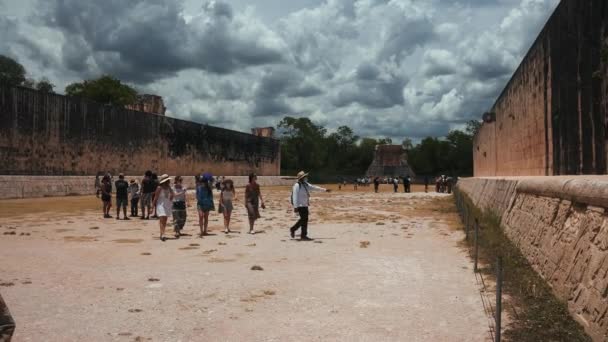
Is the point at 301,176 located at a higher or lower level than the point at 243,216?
higher

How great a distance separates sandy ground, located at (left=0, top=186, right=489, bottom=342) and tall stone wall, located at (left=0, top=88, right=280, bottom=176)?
14.1 m

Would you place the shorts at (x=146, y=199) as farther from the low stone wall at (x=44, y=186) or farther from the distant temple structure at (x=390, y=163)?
the distant temple structure at (x=390, y=163)

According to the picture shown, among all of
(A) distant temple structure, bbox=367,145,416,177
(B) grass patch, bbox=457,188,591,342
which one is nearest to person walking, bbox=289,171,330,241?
(B) grass patch, bbox=457,188,591,342

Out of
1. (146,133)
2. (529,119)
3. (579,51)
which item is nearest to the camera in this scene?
(579,51)

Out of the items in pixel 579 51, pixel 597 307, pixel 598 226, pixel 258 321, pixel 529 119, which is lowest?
pixel 258 321

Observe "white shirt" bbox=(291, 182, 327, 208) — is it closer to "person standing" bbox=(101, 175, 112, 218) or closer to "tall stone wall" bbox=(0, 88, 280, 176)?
"person standing" bbox=(101, 175, 112, 218)

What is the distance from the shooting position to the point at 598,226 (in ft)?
12.1

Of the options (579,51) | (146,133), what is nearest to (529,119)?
(579,51)

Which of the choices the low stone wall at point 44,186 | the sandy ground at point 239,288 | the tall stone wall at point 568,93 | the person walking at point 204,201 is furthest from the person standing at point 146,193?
the low stone wall at point 44,186

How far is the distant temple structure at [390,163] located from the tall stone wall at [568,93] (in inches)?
1985

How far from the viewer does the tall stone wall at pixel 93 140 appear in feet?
71.9

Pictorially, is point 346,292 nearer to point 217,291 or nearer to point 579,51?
point 217,291

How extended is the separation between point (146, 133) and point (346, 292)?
28.7 m

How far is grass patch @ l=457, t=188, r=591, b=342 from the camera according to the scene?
11.5 feet
